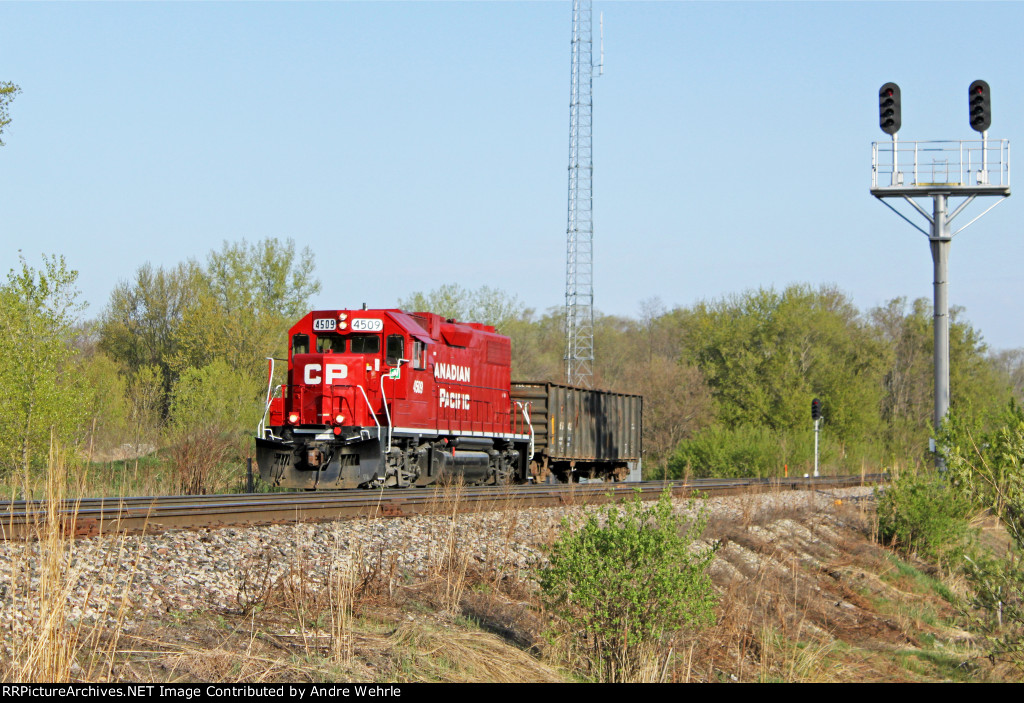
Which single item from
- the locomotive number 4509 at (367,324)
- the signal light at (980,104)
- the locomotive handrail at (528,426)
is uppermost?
the signal light at (980,104)

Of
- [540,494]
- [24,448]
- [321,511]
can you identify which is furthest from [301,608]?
[24,448]

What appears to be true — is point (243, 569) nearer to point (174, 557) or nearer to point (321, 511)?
point (174, 557)

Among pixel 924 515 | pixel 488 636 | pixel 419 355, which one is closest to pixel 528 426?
pixel 419 355

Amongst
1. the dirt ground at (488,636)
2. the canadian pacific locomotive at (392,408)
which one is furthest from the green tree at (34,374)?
the dirt ground at (488,636)

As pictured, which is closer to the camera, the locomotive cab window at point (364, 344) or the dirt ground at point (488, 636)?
the dirt ground at point (488, 636)

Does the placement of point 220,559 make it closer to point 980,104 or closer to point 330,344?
point 330,344

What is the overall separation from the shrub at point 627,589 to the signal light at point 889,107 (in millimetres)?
18312

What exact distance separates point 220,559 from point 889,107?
19.9 meters

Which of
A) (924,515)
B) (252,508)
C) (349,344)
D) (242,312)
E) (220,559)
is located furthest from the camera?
(242,312)

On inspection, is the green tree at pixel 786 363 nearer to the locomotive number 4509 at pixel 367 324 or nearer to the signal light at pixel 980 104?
the signal light at pixel 980 104

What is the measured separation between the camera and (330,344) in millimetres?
18609

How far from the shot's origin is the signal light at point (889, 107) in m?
22.6

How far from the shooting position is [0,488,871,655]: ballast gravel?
585 centimetres

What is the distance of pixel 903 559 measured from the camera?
632 inches
